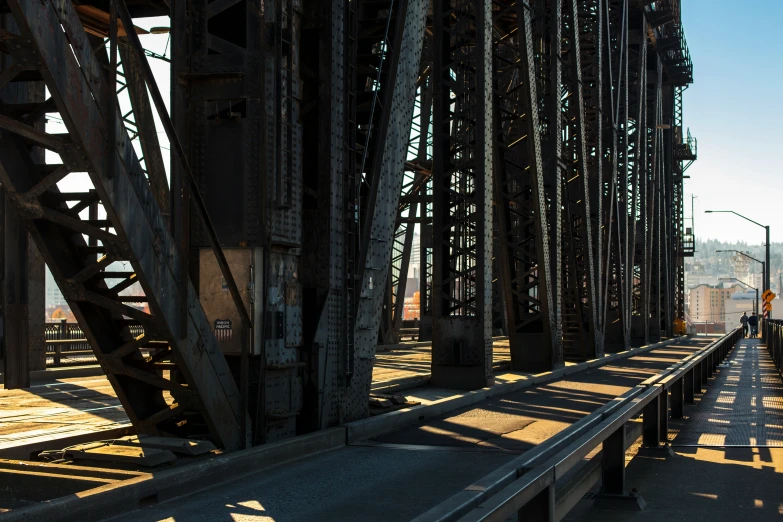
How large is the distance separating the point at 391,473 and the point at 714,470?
3.36m

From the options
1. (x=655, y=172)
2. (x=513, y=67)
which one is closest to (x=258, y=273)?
(x=513, y=67)

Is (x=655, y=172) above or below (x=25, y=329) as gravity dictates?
above

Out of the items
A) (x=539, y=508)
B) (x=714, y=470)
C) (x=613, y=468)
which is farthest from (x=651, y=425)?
(x=539, y=508)

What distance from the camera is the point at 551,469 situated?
17.4 feet

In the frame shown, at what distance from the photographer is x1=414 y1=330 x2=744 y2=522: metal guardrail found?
4375 millimetres

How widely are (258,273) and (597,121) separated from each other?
21.8 metres

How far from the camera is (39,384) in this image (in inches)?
739

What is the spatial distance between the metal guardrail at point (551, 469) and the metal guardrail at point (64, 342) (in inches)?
616

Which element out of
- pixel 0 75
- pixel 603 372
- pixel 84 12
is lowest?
pixel 603 372

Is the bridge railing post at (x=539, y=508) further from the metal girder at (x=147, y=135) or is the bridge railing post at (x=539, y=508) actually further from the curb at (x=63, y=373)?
the curb at (x=63, y=373)

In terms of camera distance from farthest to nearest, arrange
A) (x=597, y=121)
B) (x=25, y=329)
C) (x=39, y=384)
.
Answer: (x=597, y=121), (x=39, y=384), (x=25, y=329)

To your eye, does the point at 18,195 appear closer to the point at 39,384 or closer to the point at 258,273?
the point at 258,273

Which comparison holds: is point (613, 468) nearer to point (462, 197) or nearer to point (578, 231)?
point (462, 197)

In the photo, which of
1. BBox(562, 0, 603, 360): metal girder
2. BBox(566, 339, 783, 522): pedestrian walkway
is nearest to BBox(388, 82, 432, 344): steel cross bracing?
BBox(562, 0, 603, 360): metal girder
